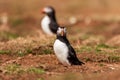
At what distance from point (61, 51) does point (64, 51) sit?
0.08m

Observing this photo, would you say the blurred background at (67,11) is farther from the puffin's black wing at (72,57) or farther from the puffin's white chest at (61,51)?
the puffin's white chest at (61,51)

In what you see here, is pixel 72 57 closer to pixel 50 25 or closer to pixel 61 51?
pixel 61 51

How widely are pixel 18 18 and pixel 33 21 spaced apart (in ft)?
2.72

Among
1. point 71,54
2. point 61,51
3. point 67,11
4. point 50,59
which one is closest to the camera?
point 61,51

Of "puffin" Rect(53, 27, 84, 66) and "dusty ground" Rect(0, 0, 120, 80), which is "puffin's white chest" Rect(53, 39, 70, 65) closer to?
"puffin" Rect(53, 27, 84, 66)

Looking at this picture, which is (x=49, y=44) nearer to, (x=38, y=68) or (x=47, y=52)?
(x=47, y=52)

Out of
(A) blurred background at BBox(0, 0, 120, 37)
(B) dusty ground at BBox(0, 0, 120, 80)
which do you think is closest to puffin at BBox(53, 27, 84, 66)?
(B) dusty ground at BBox(0, 0, 120, 80)

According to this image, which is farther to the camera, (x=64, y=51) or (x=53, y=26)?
(x=53, y=26)

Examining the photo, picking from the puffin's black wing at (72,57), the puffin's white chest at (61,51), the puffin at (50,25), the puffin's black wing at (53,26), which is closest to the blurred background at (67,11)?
the puffin at (50,25)

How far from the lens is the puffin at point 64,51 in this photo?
42.5 ft

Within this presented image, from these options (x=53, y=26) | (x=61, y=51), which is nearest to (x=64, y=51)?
(x=61, y=51)

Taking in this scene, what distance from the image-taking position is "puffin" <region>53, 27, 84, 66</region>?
1297cm

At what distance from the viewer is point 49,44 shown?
15359 millimetres

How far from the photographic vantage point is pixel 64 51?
42.8 feet
